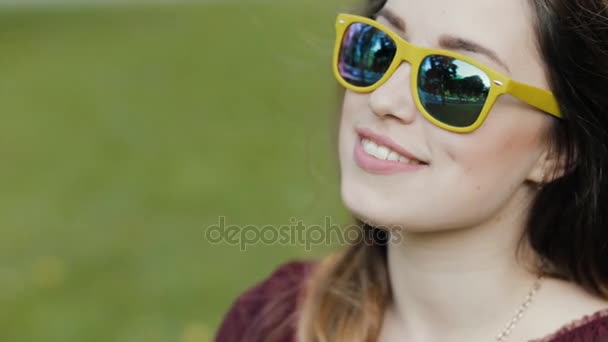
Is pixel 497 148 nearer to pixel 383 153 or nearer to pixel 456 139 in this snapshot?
pixel 456 139

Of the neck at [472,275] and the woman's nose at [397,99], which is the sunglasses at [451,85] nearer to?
the woman's nose at [397,99]

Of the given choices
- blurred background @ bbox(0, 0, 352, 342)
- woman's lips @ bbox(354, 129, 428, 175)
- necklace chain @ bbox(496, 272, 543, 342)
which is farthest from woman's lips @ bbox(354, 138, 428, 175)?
blurred background @ bbox(0, 0, 352, 342)

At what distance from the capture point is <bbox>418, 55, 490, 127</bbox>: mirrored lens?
2.63 meters

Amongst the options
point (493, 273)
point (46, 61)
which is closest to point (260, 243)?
point (493, 273)

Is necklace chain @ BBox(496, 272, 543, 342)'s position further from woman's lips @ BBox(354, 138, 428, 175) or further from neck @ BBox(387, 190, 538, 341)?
woman's lips @ BBox(354, 138, 428, 175)

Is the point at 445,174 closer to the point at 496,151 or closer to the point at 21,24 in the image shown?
the point at 496,151

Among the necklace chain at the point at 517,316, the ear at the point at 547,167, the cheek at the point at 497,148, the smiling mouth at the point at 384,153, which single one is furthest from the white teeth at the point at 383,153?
the necklace chain at the point at 517,316

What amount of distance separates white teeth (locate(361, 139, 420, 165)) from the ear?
37 cm

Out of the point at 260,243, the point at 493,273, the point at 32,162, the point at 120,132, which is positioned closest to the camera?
the point at 493,273

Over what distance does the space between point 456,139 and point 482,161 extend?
0.32ft

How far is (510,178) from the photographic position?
2.74m

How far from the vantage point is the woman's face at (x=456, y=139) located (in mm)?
2631

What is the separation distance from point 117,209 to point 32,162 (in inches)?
47.3

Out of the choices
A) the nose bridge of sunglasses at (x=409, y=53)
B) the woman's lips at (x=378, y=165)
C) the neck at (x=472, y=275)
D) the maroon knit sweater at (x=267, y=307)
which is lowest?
the maroon knit sweater at (x=267, y=307)
